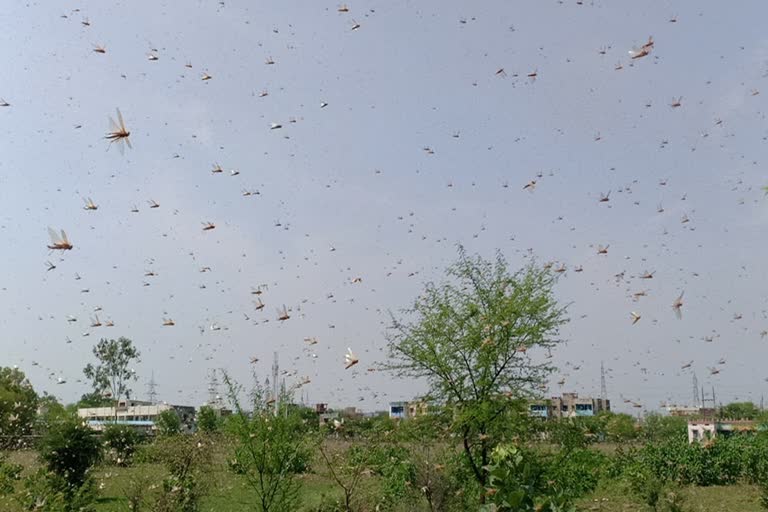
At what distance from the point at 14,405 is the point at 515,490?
133ft

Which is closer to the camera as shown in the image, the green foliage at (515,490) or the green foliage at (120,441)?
the green foliage at (515,490)

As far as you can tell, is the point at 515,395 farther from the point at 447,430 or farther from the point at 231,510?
the point at 231,510

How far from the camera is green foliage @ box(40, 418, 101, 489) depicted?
22.9m

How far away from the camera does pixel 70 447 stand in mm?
23172

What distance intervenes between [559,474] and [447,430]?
281cm

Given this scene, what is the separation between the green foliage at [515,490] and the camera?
304cm

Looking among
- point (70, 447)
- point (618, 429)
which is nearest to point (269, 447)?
point (70, 447)

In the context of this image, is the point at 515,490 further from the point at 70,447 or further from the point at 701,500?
the point at 70,447

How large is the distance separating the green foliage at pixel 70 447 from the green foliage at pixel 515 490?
22681 mm

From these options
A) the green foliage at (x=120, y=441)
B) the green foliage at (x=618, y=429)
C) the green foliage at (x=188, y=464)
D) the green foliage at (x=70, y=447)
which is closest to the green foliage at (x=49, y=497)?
the green foliage at (x=188, y=464)

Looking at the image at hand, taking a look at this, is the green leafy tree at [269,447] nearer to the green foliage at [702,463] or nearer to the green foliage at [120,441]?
the green foliage at [702,463]

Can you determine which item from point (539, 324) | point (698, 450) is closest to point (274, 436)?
point (539, 324)

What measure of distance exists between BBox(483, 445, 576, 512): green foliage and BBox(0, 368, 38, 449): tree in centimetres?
3742

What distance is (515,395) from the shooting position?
16.9 meters
